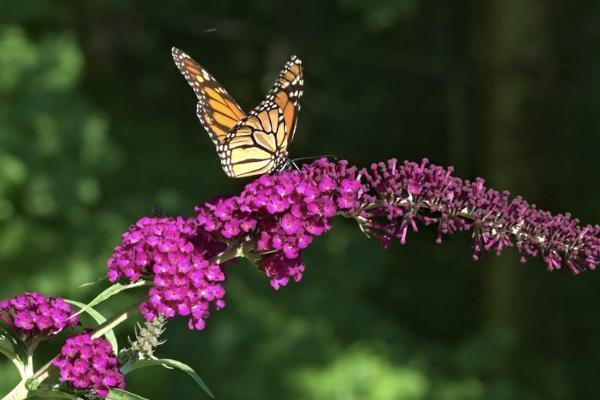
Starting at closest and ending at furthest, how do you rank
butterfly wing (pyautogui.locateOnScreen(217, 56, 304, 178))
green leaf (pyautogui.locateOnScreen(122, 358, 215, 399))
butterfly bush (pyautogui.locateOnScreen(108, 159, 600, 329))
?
green leaf (pyautogui.locateOnScreen(122, 358, 215, 399)) < butterfly bush (pyautogui.locateOnScreen(108, 159, 600, 329)) < butterfly wing (pyautogui.locateOnScreen(217, 56, 304, 178))

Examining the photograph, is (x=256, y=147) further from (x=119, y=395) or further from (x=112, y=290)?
(x=119, y=395)

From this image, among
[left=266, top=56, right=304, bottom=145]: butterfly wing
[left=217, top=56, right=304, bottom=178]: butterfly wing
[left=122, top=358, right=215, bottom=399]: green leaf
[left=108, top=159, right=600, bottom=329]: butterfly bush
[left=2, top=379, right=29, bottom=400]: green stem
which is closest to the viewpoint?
[left=2, top=379, right=29, bottom=400]: green stem

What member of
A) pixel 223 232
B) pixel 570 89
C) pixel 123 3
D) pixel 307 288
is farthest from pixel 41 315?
pixel 570 89

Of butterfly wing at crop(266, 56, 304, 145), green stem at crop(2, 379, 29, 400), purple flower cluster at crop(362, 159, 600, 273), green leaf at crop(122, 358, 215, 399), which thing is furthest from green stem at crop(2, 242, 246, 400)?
butterfly wing at crop(266, 56, 304, 145)

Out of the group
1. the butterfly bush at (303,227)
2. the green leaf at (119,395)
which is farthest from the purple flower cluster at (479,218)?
the green leaf at (119,395)

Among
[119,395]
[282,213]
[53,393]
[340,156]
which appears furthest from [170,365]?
[340,156]

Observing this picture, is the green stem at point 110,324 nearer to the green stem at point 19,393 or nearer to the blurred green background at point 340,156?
the green stem at point 19,393

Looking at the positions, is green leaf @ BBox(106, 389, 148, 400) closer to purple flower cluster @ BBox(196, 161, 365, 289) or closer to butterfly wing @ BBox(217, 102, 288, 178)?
purple flower cluster @ BBox(196, 161, 365, 289)
